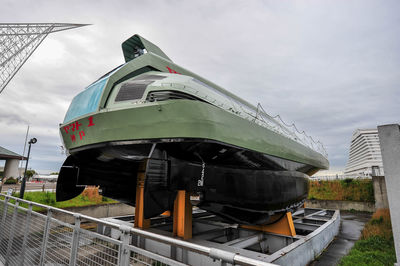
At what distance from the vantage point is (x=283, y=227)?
6770 mm

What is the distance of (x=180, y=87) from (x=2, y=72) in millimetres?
23426

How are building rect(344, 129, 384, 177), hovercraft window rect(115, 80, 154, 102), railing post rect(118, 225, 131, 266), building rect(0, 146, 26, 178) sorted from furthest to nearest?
1. building rect(344, 129, 384, 177)
2. building rect(0, 146, 26, 178)
3. hovercraft window rect(115, 80, 154, 102)
4. railing post rect(118, 225, 131, 266)

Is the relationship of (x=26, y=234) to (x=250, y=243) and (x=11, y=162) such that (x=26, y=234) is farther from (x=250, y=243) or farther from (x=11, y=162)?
(x=11, y=162)

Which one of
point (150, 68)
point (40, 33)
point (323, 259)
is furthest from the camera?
point (40, 33)

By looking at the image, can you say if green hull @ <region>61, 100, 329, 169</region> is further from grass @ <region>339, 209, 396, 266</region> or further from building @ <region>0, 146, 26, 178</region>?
building @ <region>0, 146, 26, 178</region>

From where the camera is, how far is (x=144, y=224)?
6711 mm

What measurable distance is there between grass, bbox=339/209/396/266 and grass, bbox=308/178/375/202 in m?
8.81

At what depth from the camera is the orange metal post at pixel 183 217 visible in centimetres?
576

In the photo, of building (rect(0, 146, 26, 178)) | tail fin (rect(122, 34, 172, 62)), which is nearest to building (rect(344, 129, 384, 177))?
tail fin (rect(122, 34, 172, 62))

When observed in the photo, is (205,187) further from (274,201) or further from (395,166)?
(395,166)

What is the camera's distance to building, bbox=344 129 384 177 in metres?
57.1

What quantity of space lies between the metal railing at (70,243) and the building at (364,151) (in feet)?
211

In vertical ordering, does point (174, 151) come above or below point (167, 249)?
above

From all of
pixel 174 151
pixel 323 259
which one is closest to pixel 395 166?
pixel 323 259
